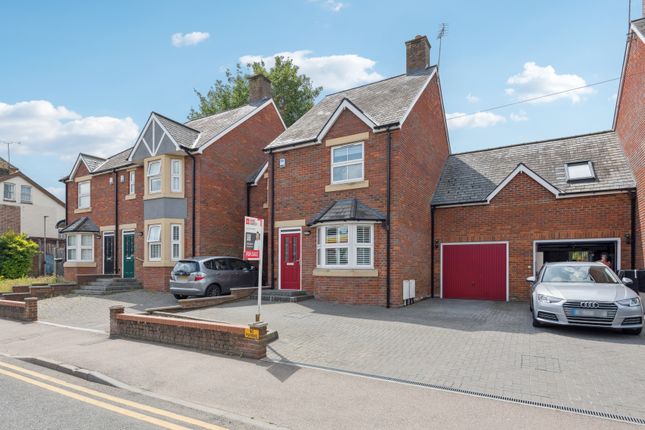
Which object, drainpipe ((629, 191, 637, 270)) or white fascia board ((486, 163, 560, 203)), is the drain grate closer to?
drainpipe ((629, 191, 637, 270))

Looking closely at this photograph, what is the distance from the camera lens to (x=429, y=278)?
48.8 ft

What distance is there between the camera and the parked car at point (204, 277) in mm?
13367

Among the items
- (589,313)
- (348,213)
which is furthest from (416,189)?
(589,313)

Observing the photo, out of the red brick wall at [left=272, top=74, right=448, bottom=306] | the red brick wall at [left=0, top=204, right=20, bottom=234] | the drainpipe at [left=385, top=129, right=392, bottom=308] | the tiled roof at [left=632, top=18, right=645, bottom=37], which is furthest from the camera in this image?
the red brick wall at [left=0, top=204, right=20, bottom=234]

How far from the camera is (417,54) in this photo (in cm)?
1680

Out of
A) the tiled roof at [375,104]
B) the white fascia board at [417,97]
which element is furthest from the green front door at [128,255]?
the white fascia board at [417,97]

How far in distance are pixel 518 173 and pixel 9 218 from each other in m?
33.6

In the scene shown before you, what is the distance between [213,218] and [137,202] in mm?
4100

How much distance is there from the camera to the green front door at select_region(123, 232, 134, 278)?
1855cm

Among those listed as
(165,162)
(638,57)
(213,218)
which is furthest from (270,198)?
(638,57)

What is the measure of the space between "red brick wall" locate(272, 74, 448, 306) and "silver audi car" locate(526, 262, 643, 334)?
4319 mm

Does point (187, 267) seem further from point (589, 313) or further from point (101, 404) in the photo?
point (589, 313)

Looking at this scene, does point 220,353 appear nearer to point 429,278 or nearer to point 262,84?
point 429,278

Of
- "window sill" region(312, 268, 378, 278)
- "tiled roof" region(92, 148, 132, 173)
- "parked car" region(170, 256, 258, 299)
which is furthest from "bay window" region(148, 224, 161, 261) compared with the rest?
"window sill" region(312, 268, 378, 278)
